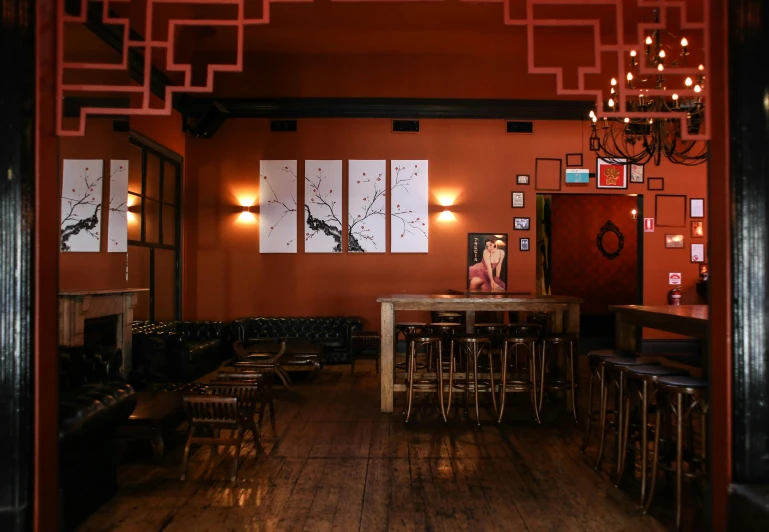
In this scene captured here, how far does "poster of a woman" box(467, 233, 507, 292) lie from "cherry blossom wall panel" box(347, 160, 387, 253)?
1.47 meters

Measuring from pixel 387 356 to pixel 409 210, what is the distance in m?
3.91

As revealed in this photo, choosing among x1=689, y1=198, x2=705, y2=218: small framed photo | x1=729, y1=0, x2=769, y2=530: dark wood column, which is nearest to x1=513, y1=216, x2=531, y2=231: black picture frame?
x1=689, y1=198, x2=705, y2=218: small framed photo

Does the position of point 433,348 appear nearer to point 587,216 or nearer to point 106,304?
point 106,304

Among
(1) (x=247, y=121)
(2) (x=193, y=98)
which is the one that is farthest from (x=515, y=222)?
(2) (x=193, y=98)

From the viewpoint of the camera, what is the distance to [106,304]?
5.39 metres

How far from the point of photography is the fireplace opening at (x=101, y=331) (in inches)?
214

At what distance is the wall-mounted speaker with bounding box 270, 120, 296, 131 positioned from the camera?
834 centimetres

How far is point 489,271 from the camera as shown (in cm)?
839

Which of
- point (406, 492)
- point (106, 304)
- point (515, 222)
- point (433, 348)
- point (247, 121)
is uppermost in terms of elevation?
point (247, 121)

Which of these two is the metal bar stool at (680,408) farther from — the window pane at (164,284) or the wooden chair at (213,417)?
the window pane at (164,284)

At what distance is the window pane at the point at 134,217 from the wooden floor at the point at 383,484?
11.5ft

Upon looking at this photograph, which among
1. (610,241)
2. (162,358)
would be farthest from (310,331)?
(610,241)

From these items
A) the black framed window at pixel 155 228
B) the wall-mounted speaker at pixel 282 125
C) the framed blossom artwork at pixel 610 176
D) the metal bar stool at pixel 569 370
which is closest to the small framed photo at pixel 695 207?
the framed blossom artwork at pixel 610 176

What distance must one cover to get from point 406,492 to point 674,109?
4042 mm
